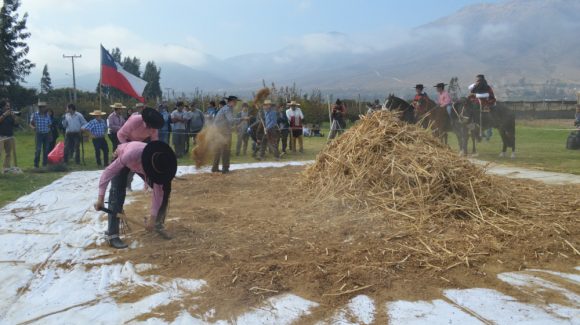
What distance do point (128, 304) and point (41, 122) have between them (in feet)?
33.6

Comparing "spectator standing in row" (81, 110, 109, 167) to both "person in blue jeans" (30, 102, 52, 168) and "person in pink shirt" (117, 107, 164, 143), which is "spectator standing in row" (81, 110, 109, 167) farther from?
"person in pink shirt" (117, 107, 164, 143)

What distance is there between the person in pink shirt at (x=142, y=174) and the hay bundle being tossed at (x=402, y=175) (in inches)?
98.5

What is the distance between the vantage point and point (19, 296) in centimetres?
419

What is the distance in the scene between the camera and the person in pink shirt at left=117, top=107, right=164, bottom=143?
5777 millimetres

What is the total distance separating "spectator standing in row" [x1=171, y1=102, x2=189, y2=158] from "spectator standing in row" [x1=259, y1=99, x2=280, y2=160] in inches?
94.4

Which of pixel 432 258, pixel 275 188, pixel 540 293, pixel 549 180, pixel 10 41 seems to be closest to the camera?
pixel 540 293

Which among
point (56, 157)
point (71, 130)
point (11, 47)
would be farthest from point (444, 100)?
point (11, 47)

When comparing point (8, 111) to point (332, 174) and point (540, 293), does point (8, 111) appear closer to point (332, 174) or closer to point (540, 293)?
point (332, 174)

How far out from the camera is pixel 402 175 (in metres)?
6.79

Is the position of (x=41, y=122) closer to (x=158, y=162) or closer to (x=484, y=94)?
(x=158, y=162)

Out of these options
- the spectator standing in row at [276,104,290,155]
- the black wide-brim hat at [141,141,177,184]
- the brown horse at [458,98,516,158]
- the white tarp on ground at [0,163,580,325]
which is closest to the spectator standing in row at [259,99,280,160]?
the spectator standing in row at [276,104,290,155]

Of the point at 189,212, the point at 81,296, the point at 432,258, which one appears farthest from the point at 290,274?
the point at 189,212

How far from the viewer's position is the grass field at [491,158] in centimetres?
984

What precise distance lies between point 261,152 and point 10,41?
1989cm
